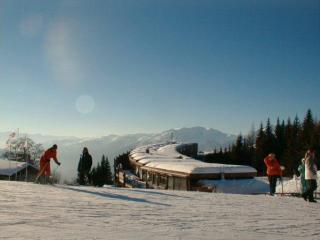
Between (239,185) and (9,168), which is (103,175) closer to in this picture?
(9,168)

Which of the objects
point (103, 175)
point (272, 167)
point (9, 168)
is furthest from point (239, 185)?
point (103, 175)

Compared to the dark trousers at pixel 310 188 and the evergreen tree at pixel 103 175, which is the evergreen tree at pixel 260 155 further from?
the dark trousers at pixel 310 188

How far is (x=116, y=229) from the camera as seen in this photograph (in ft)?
28.3

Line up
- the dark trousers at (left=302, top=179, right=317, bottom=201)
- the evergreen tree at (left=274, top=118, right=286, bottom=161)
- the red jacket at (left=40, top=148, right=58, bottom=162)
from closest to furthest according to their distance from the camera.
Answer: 1. the dark trousers at (left=302, top=179, right=317, bottom=201)
2. the red jacket at (left=40, top=148, right=58, bottom=162)
3. the evergreen tree at (left=274, top=118, right=286, bottom=161)

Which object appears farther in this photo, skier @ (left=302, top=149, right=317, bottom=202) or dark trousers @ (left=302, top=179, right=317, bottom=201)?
dark trousers @ (left=302, top=179, right=317, bottom=201)

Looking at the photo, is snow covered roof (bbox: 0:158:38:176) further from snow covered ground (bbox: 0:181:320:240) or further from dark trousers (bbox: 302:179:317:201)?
dark trousers (bbox: 302:179:317:201)

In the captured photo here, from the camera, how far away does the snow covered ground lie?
27.1 feet

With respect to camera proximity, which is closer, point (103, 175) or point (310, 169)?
point (310, 169)

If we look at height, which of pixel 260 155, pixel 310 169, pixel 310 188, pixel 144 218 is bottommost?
pixel 144 218

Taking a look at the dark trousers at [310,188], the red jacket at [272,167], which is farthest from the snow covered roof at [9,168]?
the dark trousers at [310,188]

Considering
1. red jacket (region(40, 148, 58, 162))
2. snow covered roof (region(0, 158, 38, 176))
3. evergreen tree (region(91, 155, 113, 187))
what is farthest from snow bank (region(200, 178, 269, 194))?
evergreen tree (region(91, 155, 113, 187))

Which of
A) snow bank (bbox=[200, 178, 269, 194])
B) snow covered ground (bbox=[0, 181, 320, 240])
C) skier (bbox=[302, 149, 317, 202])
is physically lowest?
snow covered ground (bbox=[0, 181, 320, 240])

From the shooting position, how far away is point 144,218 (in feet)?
33.8

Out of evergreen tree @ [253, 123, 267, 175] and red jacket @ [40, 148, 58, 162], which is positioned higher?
evergreen tree @ [253, 123, 267, 175]
